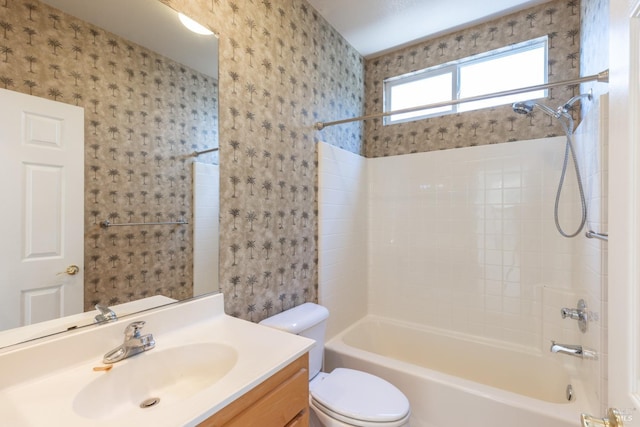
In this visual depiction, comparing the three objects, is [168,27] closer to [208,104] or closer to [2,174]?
[208,104]

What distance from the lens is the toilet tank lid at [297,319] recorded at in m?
1.49

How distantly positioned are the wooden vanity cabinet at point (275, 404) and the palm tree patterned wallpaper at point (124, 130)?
569 millimetres

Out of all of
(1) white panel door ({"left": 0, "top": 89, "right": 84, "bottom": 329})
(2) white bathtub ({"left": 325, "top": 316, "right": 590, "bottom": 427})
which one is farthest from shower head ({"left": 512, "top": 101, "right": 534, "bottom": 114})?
(1) white panel door ({"left": 0, "top": 89, "right": 84, "bottom": 329})

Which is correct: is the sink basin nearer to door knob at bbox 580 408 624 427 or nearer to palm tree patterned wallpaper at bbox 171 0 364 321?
palm tree patterned wallpaper at bbox 171 0 364 321

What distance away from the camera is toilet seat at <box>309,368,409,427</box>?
49.6 inches

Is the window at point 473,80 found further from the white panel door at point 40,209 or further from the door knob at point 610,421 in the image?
the white panel door at point 40,209

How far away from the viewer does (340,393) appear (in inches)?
55.8

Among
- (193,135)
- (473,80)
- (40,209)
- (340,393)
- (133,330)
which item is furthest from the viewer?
(473,80)

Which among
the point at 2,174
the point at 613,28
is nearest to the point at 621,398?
the point at 613,28

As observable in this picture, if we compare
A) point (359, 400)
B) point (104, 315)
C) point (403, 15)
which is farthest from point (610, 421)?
point (403, 15)

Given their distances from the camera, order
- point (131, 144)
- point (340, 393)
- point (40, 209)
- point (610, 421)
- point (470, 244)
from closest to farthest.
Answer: point (610, 421), point (40, 209), point (131, 144), point (340, 393), point (470, 244)

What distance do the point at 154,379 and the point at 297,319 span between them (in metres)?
0.73

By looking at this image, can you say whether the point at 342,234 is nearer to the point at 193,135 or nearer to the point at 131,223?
the point at 193,135

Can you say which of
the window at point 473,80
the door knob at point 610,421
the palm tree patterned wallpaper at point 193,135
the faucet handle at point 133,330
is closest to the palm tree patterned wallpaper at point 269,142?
the palm tree patterned wallpaper at point 193,135
